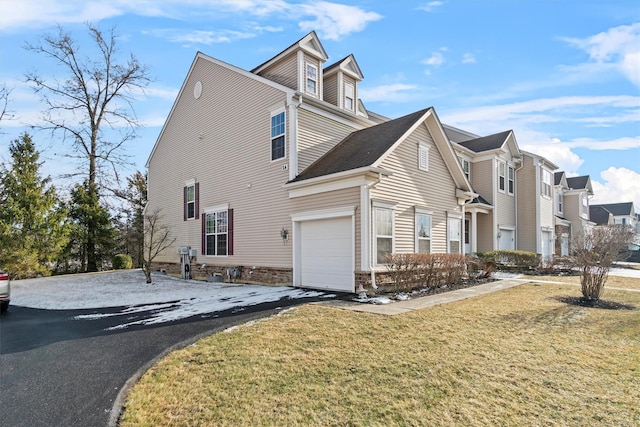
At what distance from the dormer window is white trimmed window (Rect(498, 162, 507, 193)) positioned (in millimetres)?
11926

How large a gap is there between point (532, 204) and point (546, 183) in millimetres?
2501

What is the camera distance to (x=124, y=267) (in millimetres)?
24328

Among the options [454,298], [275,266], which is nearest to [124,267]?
[275,266]

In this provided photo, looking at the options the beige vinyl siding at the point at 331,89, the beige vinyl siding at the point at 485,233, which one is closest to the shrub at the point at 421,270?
the beige vinyl siding at the point at 331,89

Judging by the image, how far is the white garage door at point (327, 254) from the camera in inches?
420

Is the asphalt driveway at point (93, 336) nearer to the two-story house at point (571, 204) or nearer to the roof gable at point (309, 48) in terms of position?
the roof gable at point (309, 48)

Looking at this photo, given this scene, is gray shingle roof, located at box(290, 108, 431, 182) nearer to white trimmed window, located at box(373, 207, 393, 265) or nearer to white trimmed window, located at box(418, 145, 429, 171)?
white trimmed window, located at box(418, 145, 429, 171)

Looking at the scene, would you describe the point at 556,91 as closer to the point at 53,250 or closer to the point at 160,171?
the point at 160,171

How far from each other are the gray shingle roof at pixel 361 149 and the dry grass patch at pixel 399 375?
5.28 metres

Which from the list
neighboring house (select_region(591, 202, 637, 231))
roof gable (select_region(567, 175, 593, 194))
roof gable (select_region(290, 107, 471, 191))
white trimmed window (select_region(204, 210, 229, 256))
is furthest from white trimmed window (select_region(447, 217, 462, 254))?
neighboring house (select_region(591, 202, 637, 231))

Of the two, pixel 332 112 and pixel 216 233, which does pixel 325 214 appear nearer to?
pixel 332 112

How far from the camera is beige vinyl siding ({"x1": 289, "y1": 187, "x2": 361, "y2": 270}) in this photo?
33.8 ft

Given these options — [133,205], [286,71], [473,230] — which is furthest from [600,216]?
[133,205]

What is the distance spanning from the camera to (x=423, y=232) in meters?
12.8
